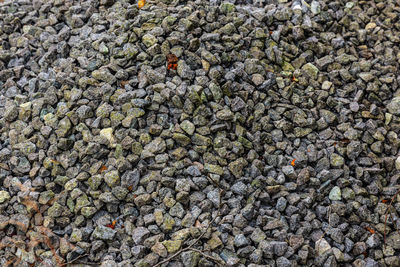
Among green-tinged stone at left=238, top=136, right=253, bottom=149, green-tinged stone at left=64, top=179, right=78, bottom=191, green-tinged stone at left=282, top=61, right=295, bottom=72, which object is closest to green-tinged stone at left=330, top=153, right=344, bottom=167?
green-tinged stone at left=238, top=136, right=253, bottom=149

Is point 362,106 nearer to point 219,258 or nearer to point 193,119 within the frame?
point 193,119

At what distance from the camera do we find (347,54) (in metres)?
3.64

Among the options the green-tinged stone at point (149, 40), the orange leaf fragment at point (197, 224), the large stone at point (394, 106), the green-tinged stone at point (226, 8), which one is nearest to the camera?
the orange leaf fragment at point (197, 224)

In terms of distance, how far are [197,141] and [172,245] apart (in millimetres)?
724

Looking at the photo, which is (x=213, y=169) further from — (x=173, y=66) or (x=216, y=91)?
(x=173, y=66)

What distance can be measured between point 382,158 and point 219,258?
1430mm

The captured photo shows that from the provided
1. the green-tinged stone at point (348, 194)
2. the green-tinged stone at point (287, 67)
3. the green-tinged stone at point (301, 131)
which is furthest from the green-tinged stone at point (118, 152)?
the green-tinged stone at point (348, 194)

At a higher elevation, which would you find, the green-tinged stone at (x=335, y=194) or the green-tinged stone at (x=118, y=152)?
the green-tinged stone at (x=118, y=152)

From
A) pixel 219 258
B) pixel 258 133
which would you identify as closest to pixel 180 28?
pixel 258 133

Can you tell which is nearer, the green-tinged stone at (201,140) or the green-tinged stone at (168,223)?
the green-tinged stone at (168,223)

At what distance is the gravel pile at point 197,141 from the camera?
9.11ft

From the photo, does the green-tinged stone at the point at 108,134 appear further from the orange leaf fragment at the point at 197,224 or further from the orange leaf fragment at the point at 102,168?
the orange leaf fragment at the point at 197,224

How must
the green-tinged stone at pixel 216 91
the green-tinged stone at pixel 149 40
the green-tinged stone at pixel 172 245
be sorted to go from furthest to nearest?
the green-tinged stone at pixel 149 40 → the green-tinged stone at pixel 216 91 → the green-tinged stone at pixel 172 245

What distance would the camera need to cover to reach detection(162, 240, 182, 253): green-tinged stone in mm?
2660
